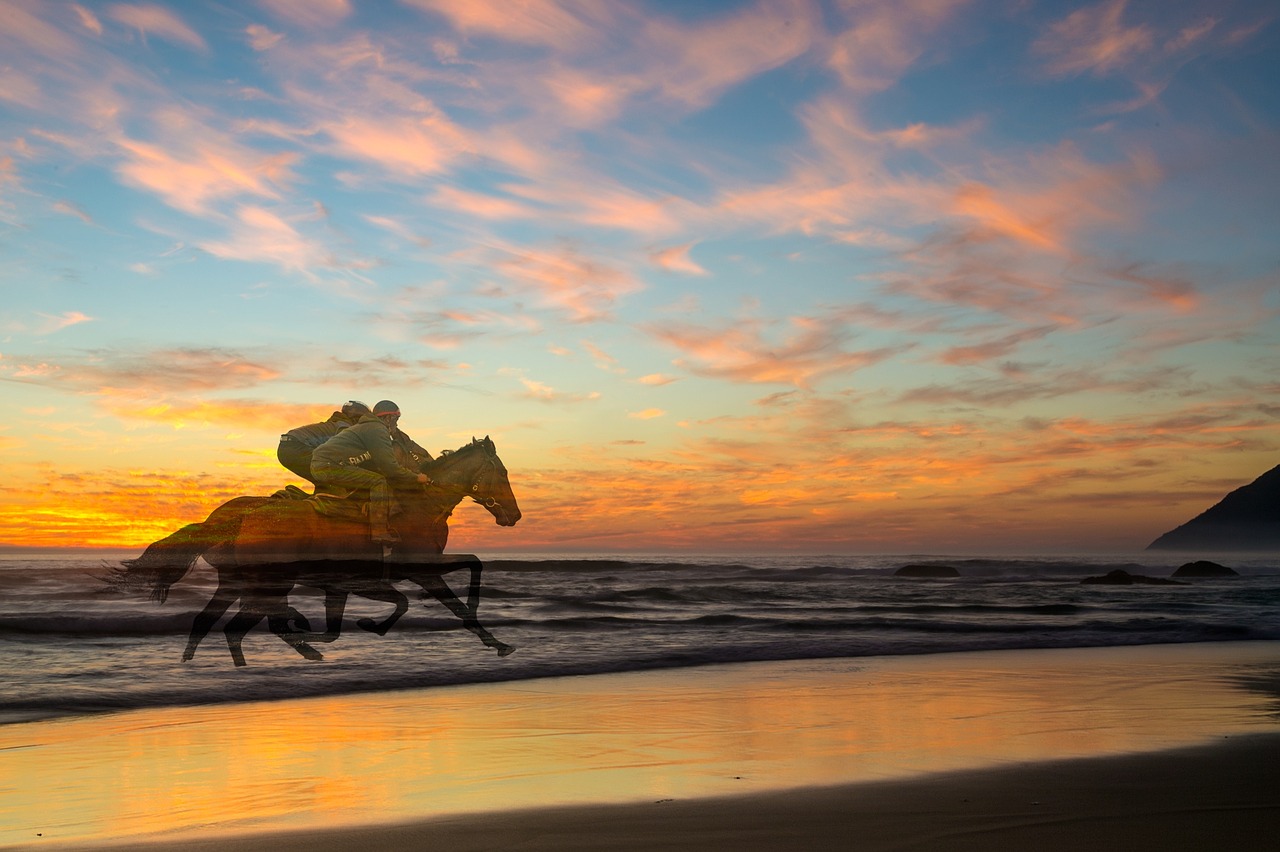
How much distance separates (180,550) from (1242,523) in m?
147

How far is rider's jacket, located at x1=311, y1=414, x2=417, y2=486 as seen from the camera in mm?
11297

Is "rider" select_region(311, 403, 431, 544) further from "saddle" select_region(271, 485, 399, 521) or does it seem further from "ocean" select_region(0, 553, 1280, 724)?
"ocean" select_region(0, 553, 1280, 724)

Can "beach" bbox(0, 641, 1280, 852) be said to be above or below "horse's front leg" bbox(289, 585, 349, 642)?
below

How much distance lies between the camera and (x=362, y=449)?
11.4 meters

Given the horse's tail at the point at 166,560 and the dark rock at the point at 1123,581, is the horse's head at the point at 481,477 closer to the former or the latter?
the horse's tail at the point at 166,560

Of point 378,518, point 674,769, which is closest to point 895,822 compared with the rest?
point 674,769

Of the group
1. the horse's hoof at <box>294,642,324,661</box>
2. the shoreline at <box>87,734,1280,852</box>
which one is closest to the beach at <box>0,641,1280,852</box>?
the shoreline at <box>87,734,1280,852</box>

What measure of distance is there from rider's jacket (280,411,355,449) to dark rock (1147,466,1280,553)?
133 metres

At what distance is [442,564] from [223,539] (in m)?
2.65

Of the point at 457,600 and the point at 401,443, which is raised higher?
the point at 401,443

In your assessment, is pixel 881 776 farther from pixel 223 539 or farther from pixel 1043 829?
pixel 223 539

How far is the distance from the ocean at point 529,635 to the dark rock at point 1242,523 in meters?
115

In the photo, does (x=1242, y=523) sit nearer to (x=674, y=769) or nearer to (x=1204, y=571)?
(x=1204, y=571)

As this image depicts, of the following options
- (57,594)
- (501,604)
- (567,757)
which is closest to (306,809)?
(567,757)
